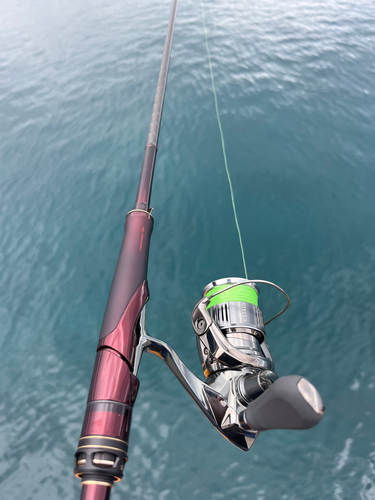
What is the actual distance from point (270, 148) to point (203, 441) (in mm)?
2303

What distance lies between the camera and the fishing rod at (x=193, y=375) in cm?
89

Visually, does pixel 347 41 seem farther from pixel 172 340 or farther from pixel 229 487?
pixel 229 487

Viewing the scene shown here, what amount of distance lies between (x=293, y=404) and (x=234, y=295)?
0.79 meters

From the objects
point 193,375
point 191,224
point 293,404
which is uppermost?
point 293,404

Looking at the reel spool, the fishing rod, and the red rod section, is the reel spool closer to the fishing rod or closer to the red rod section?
the fishing rod

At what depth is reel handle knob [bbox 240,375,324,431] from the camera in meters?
0.78

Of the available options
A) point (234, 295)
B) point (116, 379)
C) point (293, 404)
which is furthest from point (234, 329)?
point (293, 404)

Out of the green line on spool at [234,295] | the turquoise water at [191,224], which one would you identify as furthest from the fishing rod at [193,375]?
the turquoise water at [191,224]

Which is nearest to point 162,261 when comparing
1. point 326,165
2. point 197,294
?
point 197,294

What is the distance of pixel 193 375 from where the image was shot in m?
1.32

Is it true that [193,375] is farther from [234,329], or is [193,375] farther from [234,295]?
[234,295]

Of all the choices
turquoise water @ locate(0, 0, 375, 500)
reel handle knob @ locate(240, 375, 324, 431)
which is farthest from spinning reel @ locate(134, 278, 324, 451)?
turquoise water @ locate(0, 0, 375, 500)

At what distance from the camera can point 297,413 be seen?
0.79 meters

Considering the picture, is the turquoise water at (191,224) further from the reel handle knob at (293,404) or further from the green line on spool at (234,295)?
the reel handle knob at (293,404)
